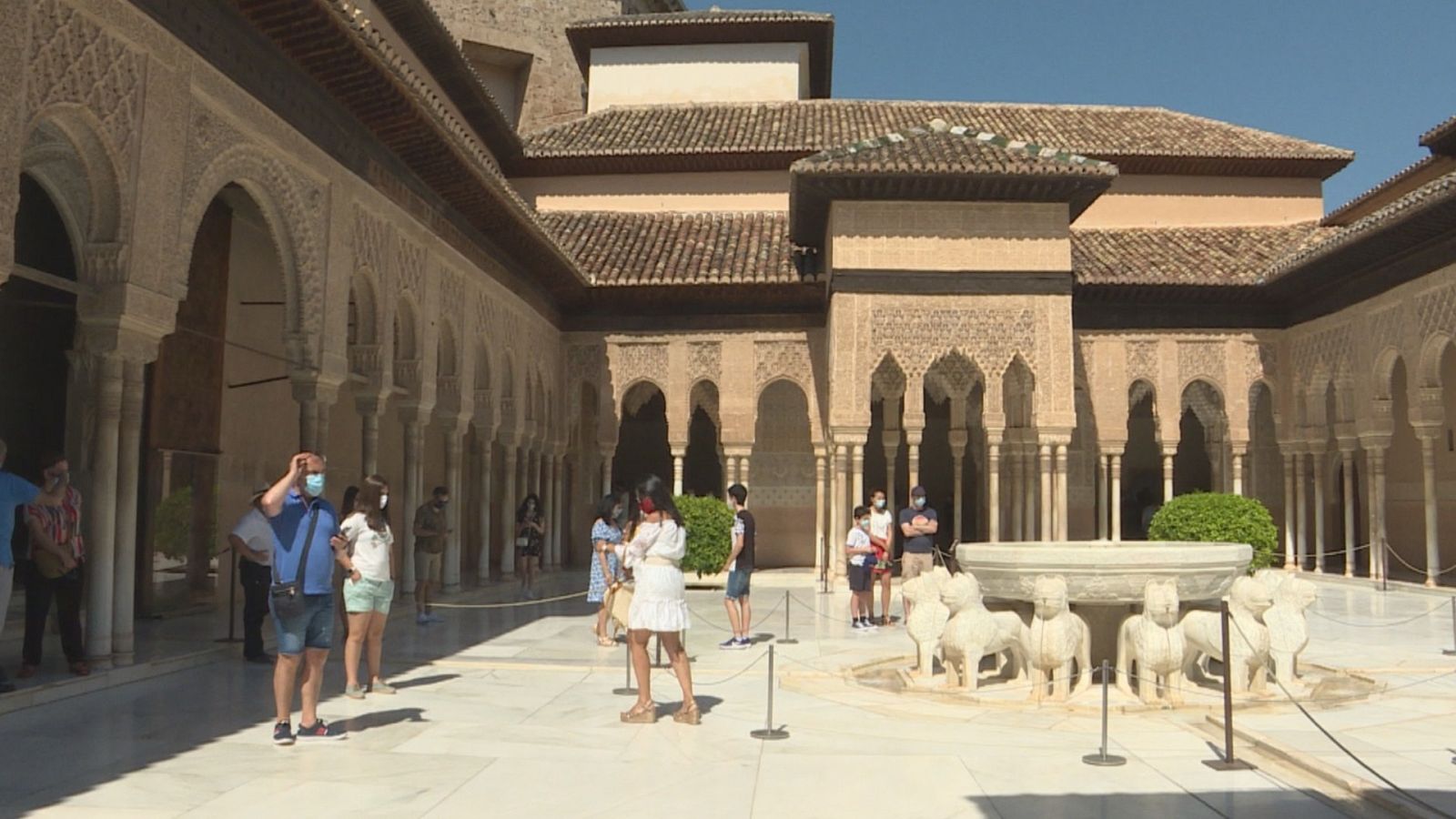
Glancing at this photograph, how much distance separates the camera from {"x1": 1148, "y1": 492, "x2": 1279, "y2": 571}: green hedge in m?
16.4

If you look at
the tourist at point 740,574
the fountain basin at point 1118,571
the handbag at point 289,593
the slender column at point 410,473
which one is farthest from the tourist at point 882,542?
the handbag at point 289,593

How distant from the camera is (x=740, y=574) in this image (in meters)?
10.0

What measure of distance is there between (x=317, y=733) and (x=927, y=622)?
402 centimetres

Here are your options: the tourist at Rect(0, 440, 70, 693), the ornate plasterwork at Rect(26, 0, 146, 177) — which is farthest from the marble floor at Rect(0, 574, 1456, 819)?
the ornate plasterwork at Rect(26, 0, 146, 177)

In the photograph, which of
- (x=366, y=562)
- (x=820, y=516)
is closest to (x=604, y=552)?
(x=366, y=562)

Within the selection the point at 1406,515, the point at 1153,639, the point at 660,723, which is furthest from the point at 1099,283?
the point at 660,723

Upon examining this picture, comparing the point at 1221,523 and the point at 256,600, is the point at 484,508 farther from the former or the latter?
the point at 1221,523

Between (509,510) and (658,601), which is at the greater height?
(509,510)

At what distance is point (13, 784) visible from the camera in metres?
4.88

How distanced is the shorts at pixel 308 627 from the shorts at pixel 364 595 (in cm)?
81

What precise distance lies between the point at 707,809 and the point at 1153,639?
142 inches

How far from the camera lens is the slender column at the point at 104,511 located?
7512mm

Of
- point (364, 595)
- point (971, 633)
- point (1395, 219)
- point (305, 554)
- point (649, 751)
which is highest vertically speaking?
point (1395, 219)

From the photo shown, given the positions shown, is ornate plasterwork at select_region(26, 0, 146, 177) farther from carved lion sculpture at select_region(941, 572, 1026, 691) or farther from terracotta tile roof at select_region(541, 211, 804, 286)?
terracotta tile roof at select_region(541, 211, 804, 286)
